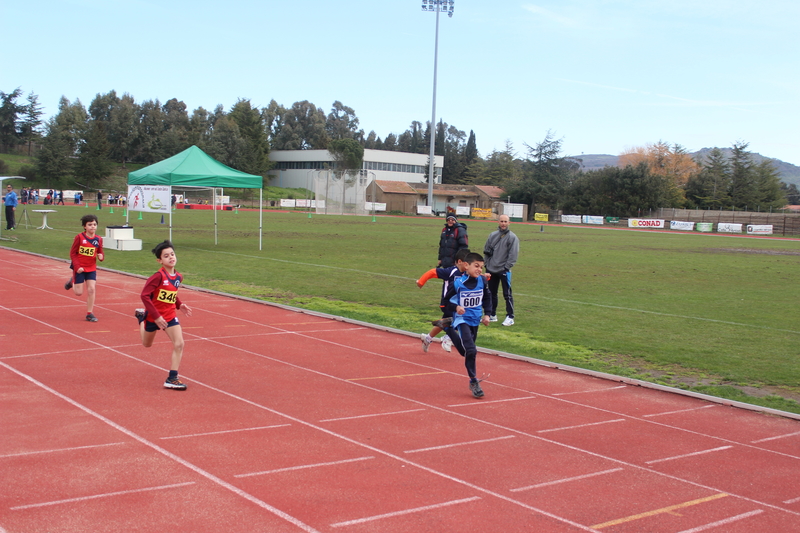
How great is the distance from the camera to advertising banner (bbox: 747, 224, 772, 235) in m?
63.3

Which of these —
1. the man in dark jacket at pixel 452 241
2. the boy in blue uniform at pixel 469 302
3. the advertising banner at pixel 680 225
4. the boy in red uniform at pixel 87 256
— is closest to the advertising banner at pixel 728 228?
the advertising banner at pixel 680 225

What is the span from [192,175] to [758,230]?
5728 cm

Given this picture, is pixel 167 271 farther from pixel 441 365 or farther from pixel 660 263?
pixel 660 263

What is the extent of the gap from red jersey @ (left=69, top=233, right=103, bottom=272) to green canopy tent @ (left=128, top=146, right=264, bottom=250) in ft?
40.7

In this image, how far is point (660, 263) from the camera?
25.6 m

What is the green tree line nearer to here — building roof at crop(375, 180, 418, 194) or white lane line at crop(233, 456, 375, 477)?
building roof at crop(375, 180, 418, 194)

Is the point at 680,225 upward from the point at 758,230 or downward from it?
upward

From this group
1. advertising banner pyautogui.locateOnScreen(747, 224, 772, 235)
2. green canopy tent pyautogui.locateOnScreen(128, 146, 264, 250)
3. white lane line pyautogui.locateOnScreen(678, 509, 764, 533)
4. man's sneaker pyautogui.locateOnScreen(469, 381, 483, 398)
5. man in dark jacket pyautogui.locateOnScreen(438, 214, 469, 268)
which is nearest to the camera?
white lane line pyautogui.locateOnScreen(678, 509, 764, 533)

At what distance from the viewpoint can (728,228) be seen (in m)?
65.8

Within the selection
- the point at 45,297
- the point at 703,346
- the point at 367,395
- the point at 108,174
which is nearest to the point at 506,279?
the point at 703,346

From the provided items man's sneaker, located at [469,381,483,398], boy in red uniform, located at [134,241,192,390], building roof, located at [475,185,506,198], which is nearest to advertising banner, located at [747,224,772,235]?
building roof, located at [475,185,506,198]

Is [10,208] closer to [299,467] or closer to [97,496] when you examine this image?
[97,496]

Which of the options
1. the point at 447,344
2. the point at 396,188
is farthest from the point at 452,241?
the point at 396,188

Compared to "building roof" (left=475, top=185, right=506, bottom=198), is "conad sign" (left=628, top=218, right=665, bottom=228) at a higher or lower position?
lower
